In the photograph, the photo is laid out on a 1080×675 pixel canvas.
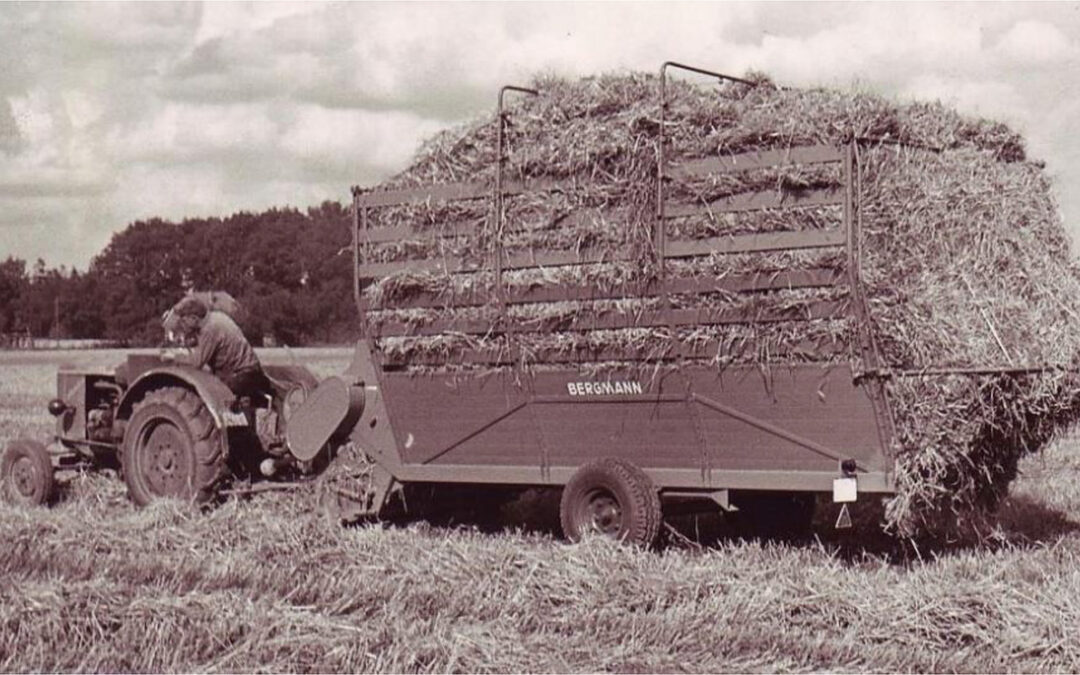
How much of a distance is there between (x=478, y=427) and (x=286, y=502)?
1820mm

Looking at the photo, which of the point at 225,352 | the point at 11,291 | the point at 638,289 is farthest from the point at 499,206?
the point at 11,291

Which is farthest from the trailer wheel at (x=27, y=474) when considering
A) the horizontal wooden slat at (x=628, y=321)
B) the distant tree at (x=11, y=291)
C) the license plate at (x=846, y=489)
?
the distant tree at (x=11, y=291)

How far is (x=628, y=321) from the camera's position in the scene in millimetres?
9328

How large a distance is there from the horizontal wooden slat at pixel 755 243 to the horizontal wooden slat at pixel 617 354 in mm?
556

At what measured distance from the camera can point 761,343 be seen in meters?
8.84

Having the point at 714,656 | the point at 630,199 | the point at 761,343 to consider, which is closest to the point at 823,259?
the point at 761,343

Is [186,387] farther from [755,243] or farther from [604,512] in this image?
[755,243]

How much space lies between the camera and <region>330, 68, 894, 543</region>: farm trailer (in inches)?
338

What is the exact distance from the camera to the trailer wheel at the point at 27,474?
12.0 meters

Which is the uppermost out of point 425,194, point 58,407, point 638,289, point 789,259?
point 425,194

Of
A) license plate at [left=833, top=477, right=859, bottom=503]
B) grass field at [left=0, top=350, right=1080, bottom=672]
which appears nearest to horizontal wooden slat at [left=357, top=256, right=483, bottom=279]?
grass field at [left=0, top=350, right=1080, bottom=672]

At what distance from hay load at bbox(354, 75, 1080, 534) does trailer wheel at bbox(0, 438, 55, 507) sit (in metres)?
3.57

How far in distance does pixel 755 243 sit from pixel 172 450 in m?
5.04

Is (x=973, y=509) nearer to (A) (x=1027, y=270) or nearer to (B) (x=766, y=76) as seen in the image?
(A) (x=1027, y=270)
